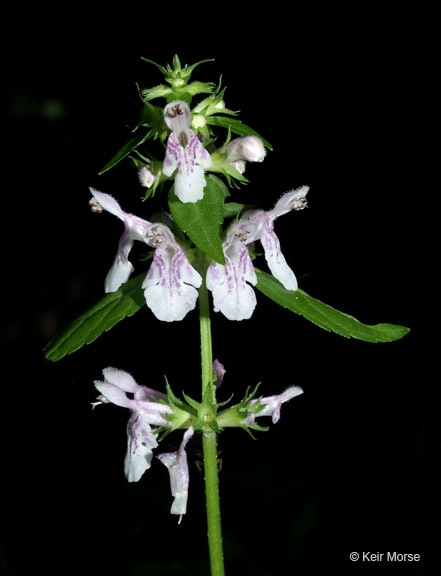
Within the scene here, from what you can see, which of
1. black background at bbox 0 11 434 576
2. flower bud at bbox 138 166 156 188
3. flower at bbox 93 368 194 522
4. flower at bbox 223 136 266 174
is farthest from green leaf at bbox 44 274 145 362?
black background at bbox 0 11 434 576

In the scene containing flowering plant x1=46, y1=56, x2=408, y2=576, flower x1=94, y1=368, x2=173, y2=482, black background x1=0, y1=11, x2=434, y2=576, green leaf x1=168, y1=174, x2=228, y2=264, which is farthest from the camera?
black background x1=0, y1=11, x2=434, y2=576

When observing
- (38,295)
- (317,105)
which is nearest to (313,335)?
(317,105)

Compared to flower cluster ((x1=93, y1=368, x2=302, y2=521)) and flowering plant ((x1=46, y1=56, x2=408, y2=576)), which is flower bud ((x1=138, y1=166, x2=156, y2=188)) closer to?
flowering plant ((x1=46, y1=56, x2=408, y2=576))

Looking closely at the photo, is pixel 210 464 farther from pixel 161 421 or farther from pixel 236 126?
pixel 236 126

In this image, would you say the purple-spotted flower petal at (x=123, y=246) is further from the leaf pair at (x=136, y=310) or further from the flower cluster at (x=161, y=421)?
the flower cluster at (x=161, y=421)

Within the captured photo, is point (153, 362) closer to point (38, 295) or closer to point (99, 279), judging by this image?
point (99, 279)

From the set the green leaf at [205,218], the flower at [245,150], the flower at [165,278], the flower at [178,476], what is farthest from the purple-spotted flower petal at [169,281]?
the flower at [178,476]
